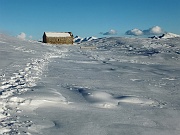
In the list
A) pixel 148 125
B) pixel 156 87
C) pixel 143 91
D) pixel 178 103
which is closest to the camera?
pixel 148 125

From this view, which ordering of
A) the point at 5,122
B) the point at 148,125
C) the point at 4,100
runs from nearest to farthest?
the point at 5,122 < the point at 148,125 < the point at 4,100

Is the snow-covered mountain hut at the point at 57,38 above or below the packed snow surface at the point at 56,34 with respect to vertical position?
below

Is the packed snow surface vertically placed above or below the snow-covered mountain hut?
above

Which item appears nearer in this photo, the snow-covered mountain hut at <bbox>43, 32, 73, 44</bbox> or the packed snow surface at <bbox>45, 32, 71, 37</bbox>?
the snow-covered mountain hut at <bbox>43, 32, 73, 44</bbox>

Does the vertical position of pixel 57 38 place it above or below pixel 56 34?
below

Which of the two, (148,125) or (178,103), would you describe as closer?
(148,125)

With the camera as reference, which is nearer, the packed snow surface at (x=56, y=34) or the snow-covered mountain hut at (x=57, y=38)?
the snow-covered mountain hut at (x=57, y=38)

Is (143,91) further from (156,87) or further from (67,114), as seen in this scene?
(67,114)

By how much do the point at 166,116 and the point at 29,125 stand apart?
313 centimetres

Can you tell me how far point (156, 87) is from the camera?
10.1m

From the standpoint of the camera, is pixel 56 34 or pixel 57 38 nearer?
pixel 57 38

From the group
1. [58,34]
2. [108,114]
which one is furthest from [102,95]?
[58,34]

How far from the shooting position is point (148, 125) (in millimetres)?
5469

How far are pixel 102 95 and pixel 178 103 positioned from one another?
2.20 meters
